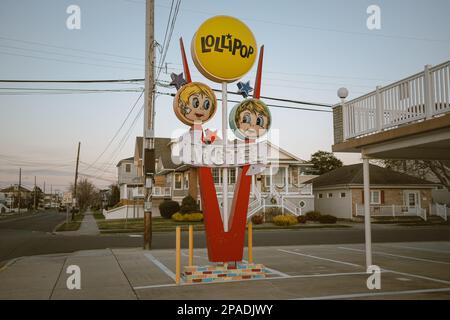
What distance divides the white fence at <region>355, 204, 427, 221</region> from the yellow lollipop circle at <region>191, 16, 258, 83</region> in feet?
99.1

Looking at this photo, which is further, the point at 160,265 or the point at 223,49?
the point at 160,265

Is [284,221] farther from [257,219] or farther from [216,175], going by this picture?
[216,175]

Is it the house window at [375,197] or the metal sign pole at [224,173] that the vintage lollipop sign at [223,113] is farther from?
the house window at [375,197]

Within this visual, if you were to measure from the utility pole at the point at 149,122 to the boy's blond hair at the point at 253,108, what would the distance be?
23.9ft

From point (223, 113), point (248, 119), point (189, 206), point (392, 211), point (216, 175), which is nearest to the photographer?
point (248, 119)

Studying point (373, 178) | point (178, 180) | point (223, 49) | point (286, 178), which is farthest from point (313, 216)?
point (223, 49)

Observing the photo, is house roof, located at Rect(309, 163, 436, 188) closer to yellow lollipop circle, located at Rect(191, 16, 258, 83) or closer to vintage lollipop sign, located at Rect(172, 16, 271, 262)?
vintage lollipop sign, located at Rect(172, 16, 271, 262)

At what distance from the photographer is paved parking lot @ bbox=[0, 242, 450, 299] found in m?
7.89

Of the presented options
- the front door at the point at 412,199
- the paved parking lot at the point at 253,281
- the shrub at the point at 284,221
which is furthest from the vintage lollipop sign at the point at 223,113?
the front door at the point at 412,199

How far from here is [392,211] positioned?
37.6 meters

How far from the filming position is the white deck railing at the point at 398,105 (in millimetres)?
9031

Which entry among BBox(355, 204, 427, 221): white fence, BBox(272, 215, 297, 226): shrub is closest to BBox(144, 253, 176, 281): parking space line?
BBox(272, 215, 297, 226): shrub

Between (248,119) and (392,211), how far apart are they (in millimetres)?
31644
